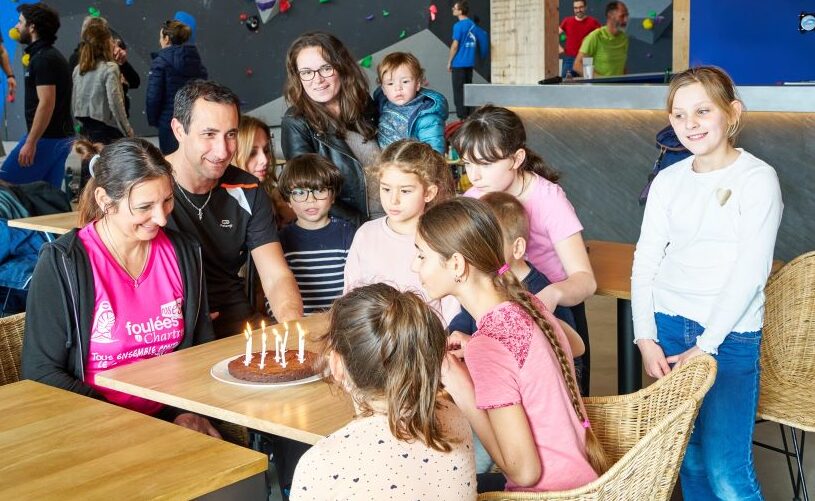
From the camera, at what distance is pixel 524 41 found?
6484mm

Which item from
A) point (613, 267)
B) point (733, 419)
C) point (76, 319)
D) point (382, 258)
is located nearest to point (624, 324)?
point (613, 267)

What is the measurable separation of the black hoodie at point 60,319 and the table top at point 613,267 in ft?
5.05

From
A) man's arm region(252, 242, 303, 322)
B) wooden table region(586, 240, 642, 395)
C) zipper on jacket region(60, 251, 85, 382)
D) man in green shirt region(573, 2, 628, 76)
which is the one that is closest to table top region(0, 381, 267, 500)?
zipper on jacket region(60, 251, 85, 382)

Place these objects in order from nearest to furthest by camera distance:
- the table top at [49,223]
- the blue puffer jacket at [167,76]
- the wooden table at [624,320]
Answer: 1. the wooden table at [624,320]
2. the table top at [49,223]
3. the blue puffer jacket at [167,76]

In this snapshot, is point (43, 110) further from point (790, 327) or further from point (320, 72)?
point (790, 327)

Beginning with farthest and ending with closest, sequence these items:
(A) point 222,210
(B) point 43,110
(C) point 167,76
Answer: (C) point 167,76 → (B) point 43,110 → (A) point 222,210

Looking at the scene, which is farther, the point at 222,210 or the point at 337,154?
the point at 337,154

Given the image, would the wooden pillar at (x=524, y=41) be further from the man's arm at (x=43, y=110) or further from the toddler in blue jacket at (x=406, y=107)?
the man's arm at (x=43, y=110)

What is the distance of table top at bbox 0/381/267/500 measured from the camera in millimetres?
1728

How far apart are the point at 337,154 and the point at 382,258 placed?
86cm

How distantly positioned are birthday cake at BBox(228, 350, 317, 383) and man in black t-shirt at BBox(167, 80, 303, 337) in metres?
0.64

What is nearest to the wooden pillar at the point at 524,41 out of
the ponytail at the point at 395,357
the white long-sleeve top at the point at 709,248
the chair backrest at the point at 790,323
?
the chair backrest at the point at 790,323

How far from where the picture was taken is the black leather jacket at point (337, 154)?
3.71m

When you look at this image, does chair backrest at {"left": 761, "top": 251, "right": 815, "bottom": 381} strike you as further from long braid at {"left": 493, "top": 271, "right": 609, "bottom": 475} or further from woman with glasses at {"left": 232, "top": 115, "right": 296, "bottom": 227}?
woman with glasses at {"left": 232, "top": 115, "right": 296, "bottom": 227}
